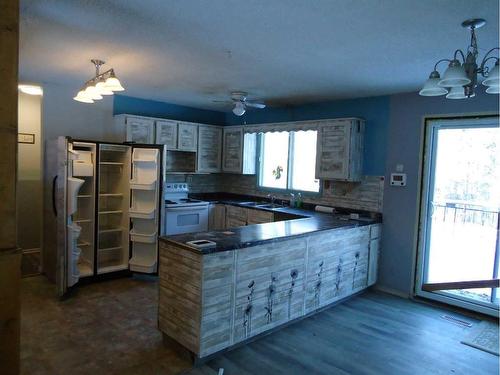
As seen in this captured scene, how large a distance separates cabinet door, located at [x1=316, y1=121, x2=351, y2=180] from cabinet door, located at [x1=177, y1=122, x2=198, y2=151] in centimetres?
199

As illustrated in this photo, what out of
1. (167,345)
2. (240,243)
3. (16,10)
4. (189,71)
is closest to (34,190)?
(189,71)

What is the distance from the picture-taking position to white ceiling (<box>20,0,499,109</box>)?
2.10 meters

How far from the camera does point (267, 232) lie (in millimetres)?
3252

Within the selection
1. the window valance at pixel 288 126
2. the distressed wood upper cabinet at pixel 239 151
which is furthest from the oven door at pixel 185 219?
the window valance at pixel 288 126

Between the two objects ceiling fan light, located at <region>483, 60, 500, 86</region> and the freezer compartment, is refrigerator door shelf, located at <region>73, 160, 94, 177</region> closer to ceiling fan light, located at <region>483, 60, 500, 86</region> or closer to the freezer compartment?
the freezer compartment

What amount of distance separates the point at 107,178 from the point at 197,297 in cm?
293

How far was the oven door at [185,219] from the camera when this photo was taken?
493 cm

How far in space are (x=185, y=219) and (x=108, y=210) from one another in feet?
3.38

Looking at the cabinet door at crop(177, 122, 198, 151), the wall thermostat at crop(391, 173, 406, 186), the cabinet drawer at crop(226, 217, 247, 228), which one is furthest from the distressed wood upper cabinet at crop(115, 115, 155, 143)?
the wall thermostat at crop(391, 173, 406, 186)

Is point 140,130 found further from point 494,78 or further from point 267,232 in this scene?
point 494,78

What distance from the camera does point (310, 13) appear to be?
2.14 m

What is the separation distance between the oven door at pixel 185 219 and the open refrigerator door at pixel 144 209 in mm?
337

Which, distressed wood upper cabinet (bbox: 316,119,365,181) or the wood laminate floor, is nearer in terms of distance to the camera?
the wood laminate floor

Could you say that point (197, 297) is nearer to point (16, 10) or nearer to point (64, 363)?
point (64, 363)
